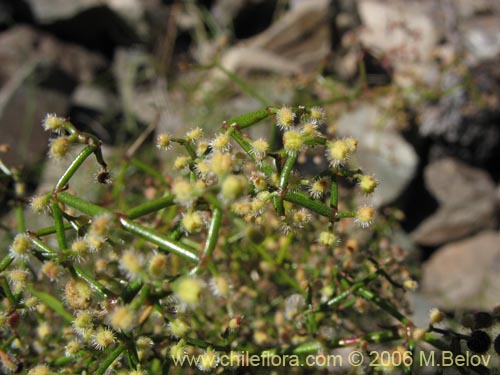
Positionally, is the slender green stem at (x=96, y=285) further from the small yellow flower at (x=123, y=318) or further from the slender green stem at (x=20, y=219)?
the slender green stem at (x=20, y=219)

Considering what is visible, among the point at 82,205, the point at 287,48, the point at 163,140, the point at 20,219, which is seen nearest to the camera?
the point at 82,205

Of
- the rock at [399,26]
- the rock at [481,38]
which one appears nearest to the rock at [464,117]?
the rock at [481,38]

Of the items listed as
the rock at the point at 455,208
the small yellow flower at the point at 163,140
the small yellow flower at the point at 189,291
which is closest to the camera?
the small yellow flower at the point at 189,291

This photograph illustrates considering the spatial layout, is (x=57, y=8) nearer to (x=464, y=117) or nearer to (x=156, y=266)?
(x=464, y=117)

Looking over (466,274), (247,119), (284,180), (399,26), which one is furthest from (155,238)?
(399,26)

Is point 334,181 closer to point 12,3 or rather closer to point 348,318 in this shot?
point 348,318

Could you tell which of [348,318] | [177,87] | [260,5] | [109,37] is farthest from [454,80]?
[109,37]
